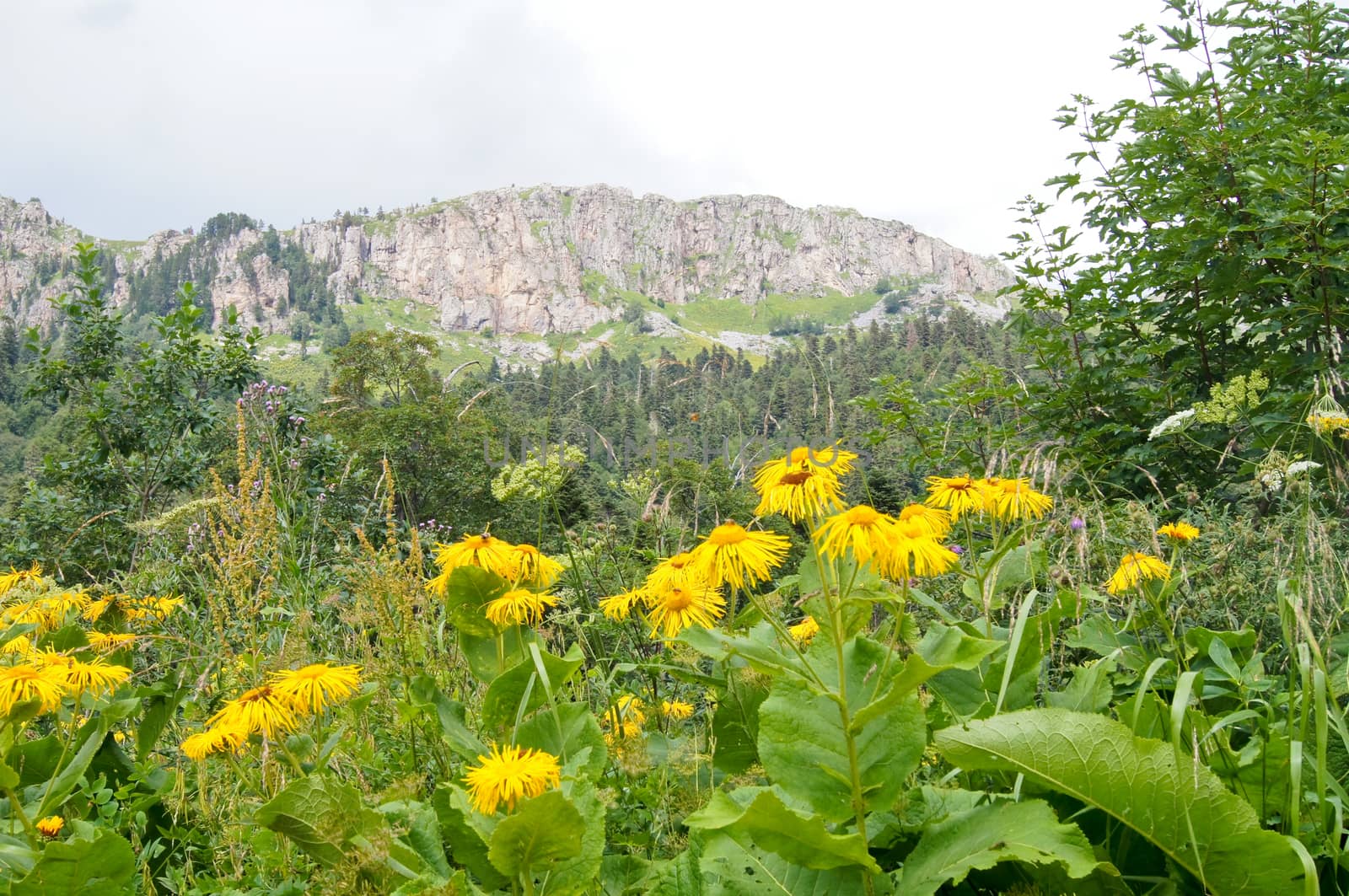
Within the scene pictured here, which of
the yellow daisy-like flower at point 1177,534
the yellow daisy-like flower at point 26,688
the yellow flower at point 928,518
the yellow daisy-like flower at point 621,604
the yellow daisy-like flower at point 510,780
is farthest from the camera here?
the yellow daisy-like flower at point 1177,534

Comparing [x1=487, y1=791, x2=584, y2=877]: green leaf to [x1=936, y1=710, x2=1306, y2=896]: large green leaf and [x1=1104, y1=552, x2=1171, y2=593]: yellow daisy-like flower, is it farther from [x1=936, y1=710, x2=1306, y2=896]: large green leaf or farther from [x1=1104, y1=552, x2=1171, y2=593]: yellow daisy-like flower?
[x1=1104, y1=552, x2=1171, y2=593]: yellow daisy-like flower

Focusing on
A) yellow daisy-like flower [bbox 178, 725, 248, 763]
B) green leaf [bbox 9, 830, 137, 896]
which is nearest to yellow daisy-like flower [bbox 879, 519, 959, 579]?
yellow daisy-like flower [bbox 178, 725, 248, 763]

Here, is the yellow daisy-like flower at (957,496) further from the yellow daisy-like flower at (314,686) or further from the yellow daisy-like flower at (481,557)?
the yellow daisy-like flower at (314,686)

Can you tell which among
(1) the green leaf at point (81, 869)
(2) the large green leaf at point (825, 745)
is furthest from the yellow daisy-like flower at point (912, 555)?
(1) the green leaf at point (81, 869)

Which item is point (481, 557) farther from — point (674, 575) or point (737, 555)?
point (737, 555)

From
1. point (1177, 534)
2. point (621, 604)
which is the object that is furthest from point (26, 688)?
point (1177, 534)

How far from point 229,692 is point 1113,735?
2311mm

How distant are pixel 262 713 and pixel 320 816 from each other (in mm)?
396

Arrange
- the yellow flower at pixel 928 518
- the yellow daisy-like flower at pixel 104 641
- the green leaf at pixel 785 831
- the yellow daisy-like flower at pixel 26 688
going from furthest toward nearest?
the yellow daisy-like flower at pixel 104 641 < the yellow daisy-like flower at pixel 26 688 < the yellow flower at pixel 928 518 < the green leaf at pixel 785 831

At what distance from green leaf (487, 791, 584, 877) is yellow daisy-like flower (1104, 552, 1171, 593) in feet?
4.22

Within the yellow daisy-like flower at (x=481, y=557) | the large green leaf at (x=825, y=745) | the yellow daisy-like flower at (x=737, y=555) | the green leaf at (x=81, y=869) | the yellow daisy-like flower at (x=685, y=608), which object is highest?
the yellow daisy-like flower at (x=737, y=555)

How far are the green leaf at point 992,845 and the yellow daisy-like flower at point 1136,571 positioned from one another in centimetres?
78

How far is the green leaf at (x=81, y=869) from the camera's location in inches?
51.8

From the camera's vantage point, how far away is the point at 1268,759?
129cm
